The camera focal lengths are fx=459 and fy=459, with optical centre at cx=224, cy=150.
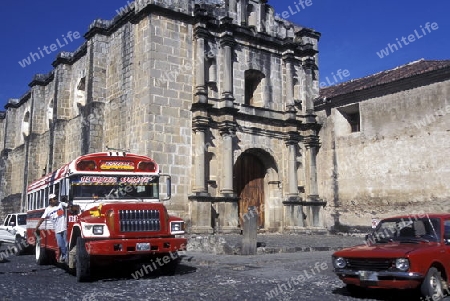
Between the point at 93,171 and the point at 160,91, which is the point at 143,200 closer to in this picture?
the point at 93,171

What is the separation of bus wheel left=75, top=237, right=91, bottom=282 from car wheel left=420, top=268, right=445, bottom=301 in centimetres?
Result: 569

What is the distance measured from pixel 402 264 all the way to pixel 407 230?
1415 mm

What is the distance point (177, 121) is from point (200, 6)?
5083 mm

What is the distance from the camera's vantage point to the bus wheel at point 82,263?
27.7ft

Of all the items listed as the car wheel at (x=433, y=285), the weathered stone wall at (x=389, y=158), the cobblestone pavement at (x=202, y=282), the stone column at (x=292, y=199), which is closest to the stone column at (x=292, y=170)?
the stone column at (x=292, y=199)

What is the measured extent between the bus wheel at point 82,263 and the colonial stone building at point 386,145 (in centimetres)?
1321

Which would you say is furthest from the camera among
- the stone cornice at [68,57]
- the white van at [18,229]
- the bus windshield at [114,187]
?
the stone cornice at [68,57]

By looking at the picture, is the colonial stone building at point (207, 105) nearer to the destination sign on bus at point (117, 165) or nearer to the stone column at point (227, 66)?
the stone column at point (227, 66)

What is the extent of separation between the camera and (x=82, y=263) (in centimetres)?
845

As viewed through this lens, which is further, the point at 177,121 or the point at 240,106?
the point at 240,106

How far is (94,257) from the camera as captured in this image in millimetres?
8695

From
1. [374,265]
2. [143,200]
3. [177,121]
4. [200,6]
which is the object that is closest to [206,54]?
[200,6]

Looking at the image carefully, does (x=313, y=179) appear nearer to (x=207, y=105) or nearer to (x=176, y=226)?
(x=207, y=105)

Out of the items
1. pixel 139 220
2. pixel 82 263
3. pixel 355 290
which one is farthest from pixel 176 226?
pixel 355 290
